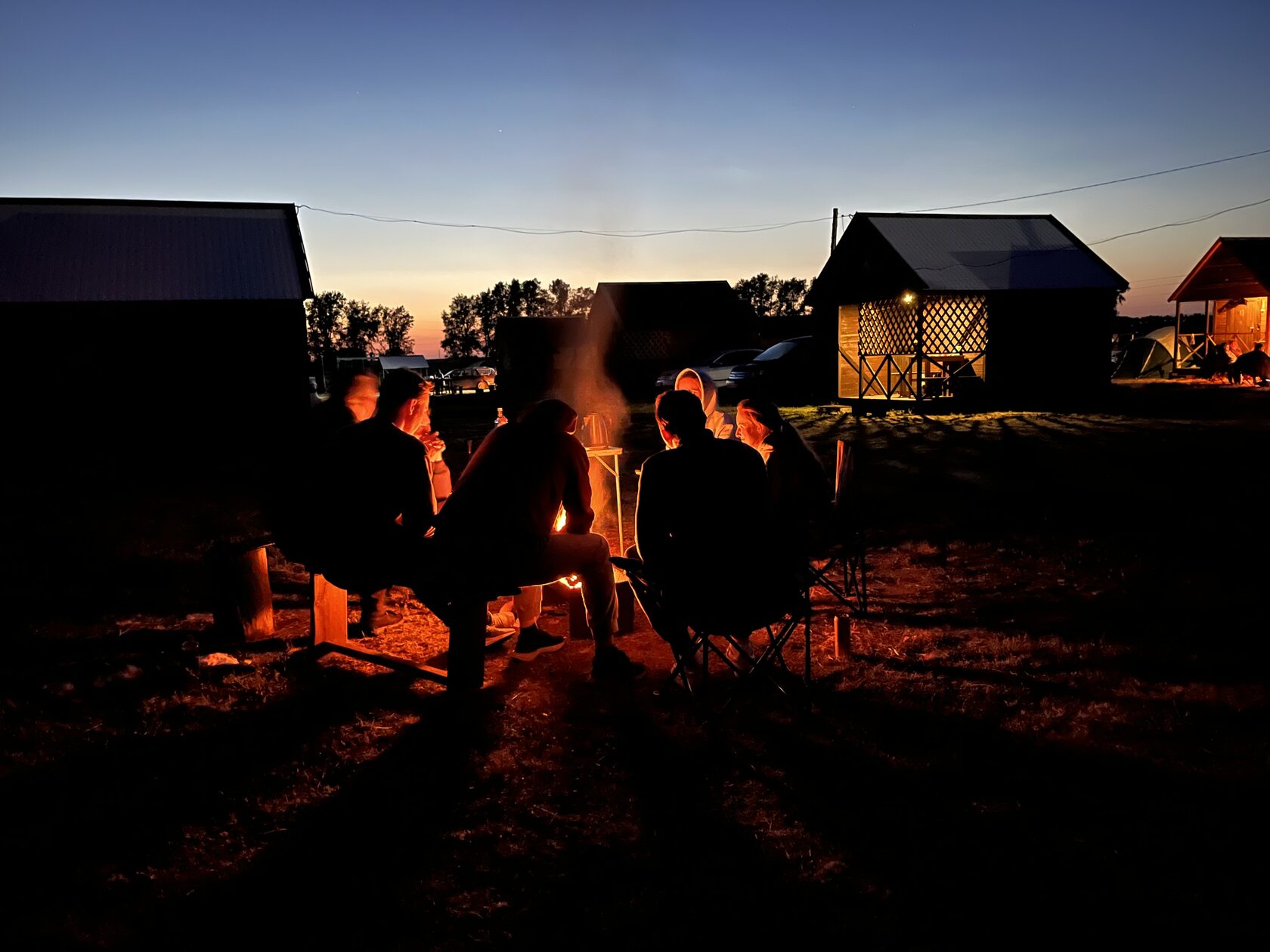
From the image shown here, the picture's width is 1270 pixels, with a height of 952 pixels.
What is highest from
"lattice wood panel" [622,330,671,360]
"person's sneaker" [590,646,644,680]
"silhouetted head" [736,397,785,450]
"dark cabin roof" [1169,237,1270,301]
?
"dark cabin roof" [1169,237,1270,301]

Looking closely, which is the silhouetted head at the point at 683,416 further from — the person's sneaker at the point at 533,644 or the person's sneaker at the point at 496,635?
the person's sneaker at the point at 496,635

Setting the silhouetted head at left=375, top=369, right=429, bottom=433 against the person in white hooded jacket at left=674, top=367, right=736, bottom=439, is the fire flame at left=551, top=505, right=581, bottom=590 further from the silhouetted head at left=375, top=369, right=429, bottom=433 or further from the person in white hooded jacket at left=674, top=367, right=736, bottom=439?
the person in white hooded jacket at left=674, top=367, right=736, bottom=439

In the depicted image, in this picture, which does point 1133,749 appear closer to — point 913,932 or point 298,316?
point 913,932

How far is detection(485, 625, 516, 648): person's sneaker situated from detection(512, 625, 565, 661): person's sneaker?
0.13 meters

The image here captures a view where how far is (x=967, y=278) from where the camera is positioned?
60.6ft

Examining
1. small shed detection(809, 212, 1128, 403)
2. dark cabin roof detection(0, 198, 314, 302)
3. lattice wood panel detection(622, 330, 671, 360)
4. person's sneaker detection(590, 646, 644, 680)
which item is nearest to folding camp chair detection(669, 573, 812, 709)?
person's sneaker detection(590, 646, 644, 680)

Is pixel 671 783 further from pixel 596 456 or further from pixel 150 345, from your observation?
pixel 150 345

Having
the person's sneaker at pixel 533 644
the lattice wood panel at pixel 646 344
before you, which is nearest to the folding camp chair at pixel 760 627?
the person's sneaker at pixel 533 644

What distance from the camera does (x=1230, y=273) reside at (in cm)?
2444

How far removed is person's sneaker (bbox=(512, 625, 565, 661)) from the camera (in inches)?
165

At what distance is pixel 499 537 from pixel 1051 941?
235 centimetres

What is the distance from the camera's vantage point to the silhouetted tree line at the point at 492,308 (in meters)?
101

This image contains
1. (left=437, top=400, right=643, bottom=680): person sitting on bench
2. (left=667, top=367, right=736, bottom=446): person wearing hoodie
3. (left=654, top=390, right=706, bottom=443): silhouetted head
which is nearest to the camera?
(left=654, top=390, right=706, bottom=443): silhouetted head

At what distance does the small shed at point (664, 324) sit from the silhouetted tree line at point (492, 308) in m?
62.4
